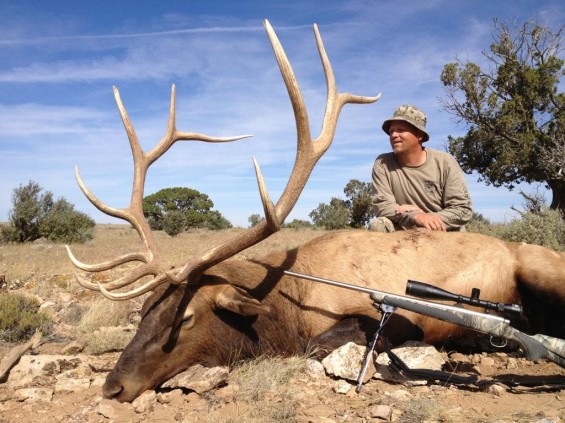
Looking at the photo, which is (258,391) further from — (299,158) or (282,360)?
(299,158)

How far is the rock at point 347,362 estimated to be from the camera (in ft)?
10.8

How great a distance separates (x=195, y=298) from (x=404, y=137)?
9.23 ft

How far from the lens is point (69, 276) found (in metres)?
7.87

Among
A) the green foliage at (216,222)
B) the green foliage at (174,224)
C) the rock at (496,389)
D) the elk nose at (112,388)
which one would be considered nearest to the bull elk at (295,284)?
the elk nose at (112,388)

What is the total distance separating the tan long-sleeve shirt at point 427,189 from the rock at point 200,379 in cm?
254

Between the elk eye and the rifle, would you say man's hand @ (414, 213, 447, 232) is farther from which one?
the elk eye

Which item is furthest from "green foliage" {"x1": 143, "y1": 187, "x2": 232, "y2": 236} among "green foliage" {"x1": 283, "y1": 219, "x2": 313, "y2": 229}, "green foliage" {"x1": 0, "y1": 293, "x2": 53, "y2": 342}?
"green foliage" {"x1": 0, "y1": 293, "x2": 53, "y2": 342}

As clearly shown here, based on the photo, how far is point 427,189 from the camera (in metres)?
5.25

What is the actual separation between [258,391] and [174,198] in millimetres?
35436

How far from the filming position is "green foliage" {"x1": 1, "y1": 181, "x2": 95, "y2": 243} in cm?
1836

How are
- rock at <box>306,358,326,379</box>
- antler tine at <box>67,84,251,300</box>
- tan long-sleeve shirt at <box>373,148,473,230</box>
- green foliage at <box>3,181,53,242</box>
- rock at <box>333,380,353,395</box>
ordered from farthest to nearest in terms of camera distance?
1. green foliage at <box>3,181,53,242</box>
2. tan long-sleeve shirt at <box>373,148,473,230</box>
3. antler tine at <box>67,84,251,300</box>
4. rock at <box>306,358,326,379</box>
5. rock at <box>333,380,353,395</box>

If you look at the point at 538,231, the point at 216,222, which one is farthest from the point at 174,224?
the point at 538,231

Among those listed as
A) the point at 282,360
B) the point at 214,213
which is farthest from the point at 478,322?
the point at 214,213

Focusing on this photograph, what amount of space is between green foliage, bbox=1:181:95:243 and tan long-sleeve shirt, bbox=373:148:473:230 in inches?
641
